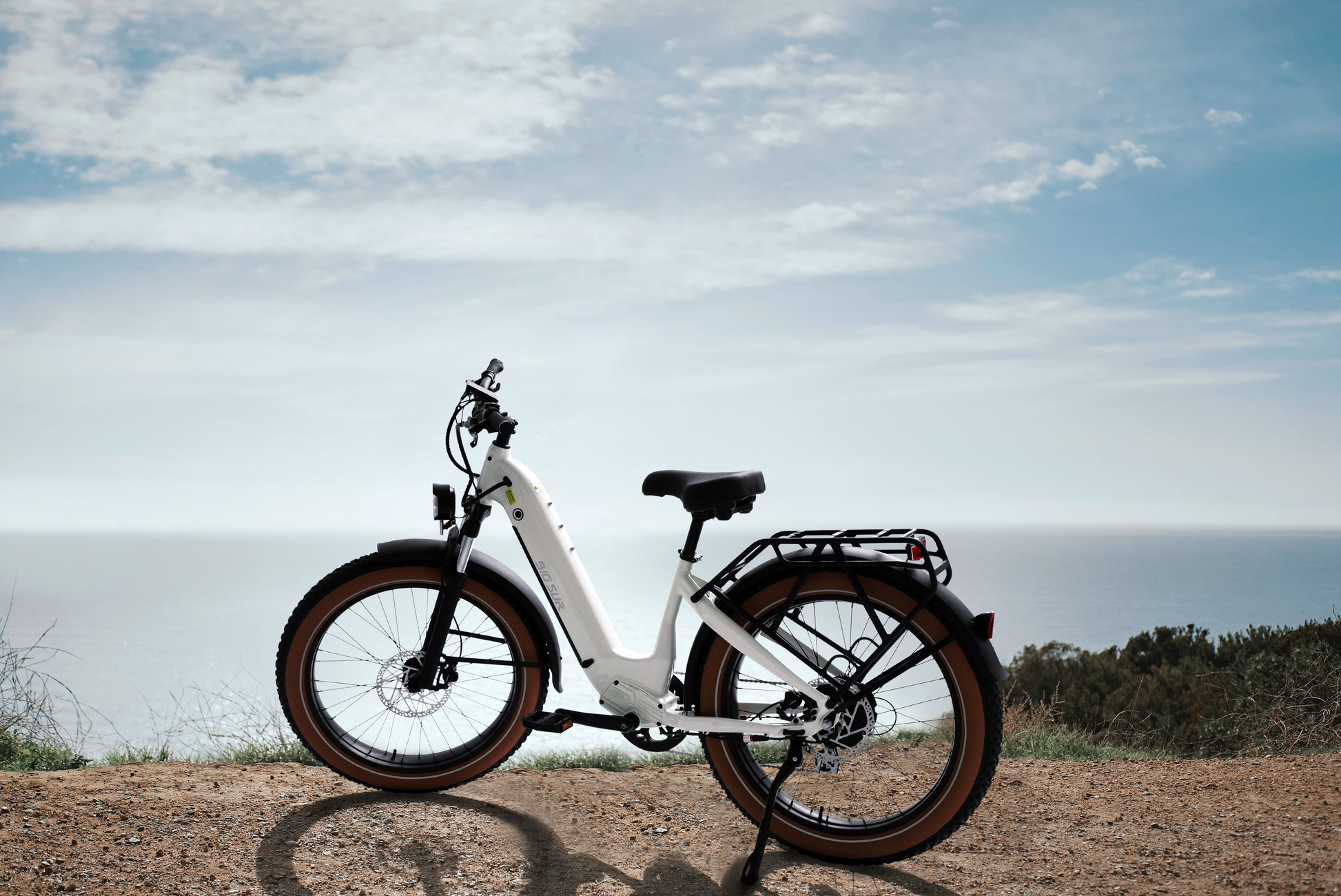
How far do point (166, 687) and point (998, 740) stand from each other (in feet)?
15.5

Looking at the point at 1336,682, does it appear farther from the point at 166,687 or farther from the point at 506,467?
the point at 166,687

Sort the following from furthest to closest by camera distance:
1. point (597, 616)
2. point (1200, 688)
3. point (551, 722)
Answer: point (1200, 688) < point (597, 616) < point (551, 722)

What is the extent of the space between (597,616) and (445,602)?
65cm

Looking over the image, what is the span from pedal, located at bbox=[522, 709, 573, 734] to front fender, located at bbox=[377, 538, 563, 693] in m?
0.18

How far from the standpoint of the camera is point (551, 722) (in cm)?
342

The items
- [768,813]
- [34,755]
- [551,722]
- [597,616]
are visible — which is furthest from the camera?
[34,755]

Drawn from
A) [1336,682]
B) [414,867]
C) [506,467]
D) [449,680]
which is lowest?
[414,867]

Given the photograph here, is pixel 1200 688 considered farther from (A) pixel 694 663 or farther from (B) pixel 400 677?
(B) pixel 400 677

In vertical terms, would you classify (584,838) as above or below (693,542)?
below

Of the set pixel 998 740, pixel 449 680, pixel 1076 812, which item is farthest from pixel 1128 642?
pixel 449 680

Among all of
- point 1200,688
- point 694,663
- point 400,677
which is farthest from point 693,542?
point 1200,688

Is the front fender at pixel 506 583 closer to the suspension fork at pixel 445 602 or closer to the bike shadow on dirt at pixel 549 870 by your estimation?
the suspension fork at pixel 445 602

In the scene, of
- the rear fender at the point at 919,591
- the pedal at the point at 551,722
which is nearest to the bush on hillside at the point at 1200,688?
the rear fender at the point at 919,591

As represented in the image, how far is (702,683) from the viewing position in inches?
129
